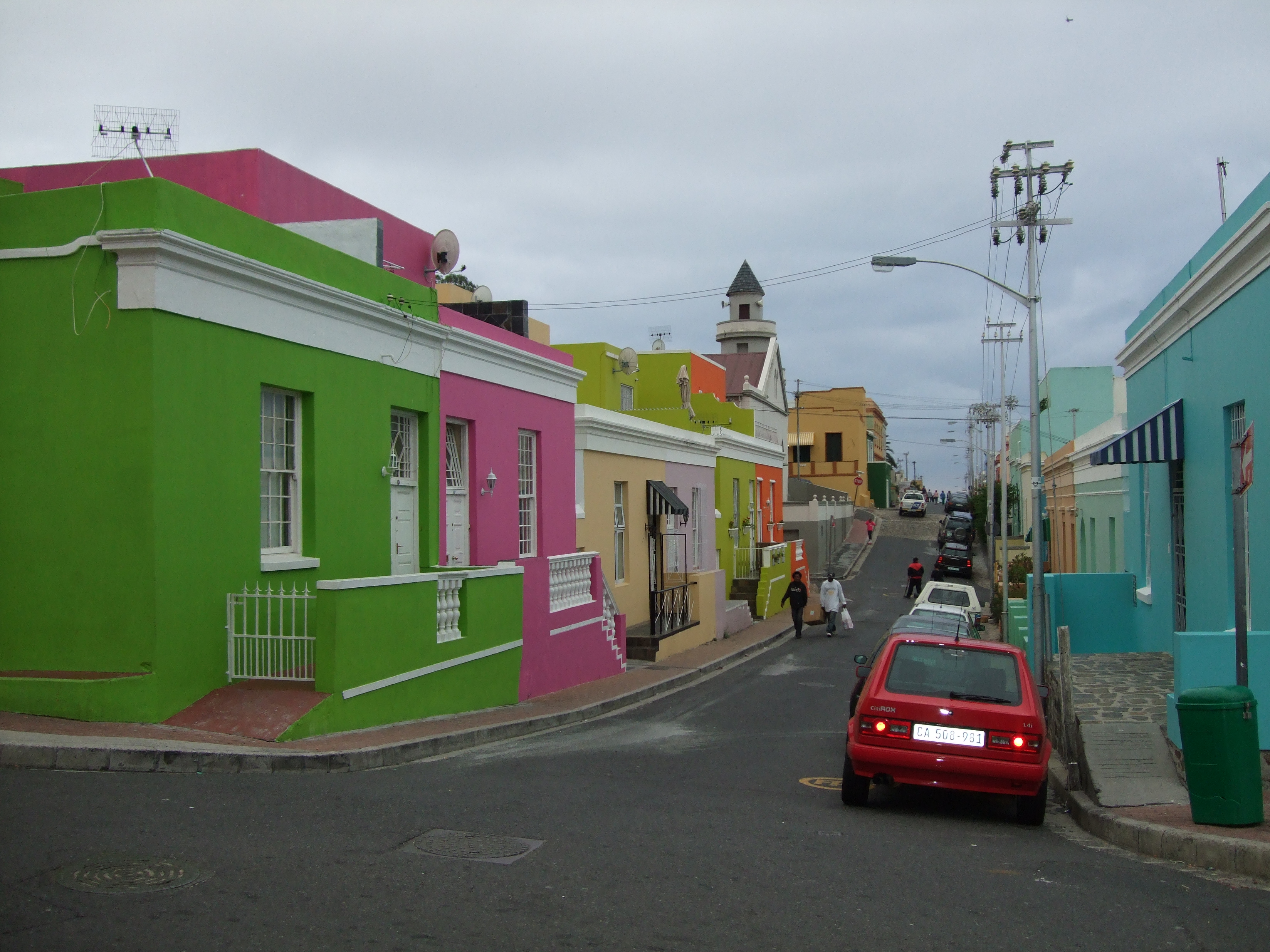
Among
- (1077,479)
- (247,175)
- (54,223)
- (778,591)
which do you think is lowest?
(778,591)

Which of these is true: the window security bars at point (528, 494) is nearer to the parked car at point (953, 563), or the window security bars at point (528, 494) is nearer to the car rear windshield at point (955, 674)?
the car rear windshield at point (955, 674)

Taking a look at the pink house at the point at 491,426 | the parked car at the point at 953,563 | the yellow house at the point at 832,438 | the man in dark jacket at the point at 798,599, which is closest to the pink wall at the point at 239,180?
the pink house at the point at 491,426

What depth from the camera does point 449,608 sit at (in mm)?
13422

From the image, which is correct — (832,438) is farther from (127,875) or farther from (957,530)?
(127,875)

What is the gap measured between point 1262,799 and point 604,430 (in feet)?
52.8

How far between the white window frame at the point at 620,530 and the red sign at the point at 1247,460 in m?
16.6

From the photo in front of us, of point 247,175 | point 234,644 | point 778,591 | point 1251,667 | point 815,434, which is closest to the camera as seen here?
point 1251,667

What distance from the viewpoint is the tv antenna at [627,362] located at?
2959 centimetres

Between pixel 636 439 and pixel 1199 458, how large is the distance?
43.0 ft

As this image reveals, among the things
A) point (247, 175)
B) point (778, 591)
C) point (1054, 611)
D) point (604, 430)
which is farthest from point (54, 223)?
point (778, 591)

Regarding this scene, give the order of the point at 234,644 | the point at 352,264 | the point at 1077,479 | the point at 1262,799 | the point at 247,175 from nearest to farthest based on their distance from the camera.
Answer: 1. the point at 1262,799
2. the point at 234,644
3. the point at 352,264
4. the point at 247,175
5. the point at 1077,479

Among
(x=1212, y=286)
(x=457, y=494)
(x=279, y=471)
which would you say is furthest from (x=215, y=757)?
(x=1212, y=286)

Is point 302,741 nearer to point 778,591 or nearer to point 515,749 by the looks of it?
point 515,749

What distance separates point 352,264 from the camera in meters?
13.3
